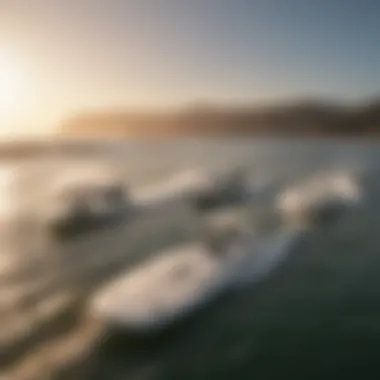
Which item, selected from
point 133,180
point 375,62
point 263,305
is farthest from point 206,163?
point 375,62

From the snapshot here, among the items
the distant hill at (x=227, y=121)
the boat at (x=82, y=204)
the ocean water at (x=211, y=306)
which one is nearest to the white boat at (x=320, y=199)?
the ocean water at (x=211, y=306)

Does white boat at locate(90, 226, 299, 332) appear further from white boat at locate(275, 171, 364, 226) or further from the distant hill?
the distant hill

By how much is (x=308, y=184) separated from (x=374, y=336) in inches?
15.0

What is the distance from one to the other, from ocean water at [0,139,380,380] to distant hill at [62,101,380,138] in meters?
0.03

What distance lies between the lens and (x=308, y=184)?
1.20 m

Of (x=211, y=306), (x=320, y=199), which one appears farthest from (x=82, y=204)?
(x=320, y=199)

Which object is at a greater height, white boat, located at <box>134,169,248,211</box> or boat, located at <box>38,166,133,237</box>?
boat, located at <box>38,166,133,237</box>

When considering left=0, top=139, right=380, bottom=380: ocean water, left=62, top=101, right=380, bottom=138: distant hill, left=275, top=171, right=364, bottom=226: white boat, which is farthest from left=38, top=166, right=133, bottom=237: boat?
left=275, top=171, right=364, bottom=226: white boat

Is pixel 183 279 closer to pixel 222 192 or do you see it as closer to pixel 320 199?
pixel 222 192

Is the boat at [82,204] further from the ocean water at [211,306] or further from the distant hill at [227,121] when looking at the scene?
the distant hill at [227,121]

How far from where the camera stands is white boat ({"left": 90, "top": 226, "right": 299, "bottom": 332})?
1022 mm

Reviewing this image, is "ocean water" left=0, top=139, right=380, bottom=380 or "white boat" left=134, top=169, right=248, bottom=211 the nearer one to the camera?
"ocean water" left=0, top=139, right=380, bottom=380

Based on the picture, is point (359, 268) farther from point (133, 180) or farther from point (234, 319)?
point (133, 180)

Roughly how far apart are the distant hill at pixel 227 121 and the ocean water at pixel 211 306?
3 cm
